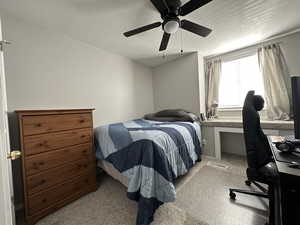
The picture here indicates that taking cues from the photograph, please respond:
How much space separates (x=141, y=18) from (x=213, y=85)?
223 cm

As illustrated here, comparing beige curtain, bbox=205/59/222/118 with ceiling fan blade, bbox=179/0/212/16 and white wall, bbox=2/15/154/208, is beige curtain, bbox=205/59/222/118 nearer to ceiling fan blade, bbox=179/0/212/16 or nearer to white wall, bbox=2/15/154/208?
white wall, bbox=2/15/154/208

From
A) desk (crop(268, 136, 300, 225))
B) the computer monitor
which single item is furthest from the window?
desk (crop(268, 136, 300, 225))

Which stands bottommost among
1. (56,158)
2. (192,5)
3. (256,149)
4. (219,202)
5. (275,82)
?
(219,202)

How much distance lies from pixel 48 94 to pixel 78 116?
26.0 inches

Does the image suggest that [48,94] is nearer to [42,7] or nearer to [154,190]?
[42,7]

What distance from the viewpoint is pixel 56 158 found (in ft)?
4.88

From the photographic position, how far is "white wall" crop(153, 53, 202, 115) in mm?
2946

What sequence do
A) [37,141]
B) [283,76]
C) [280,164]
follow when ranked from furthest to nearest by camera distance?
[283,76]
[37,141]
[280,164]

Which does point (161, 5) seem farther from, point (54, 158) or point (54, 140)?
point (54, 158)

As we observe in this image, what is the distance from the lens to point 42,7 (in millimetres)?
1530

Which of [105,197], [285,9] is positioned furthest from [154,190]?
[285,9]

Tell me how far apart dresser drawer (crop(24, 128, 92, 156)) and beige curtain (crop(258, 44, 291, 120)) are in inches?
128

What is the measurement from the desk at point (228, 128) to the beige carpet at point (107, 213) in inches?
67.2

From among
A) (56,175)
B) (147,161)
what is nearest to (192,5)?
(147,161)
